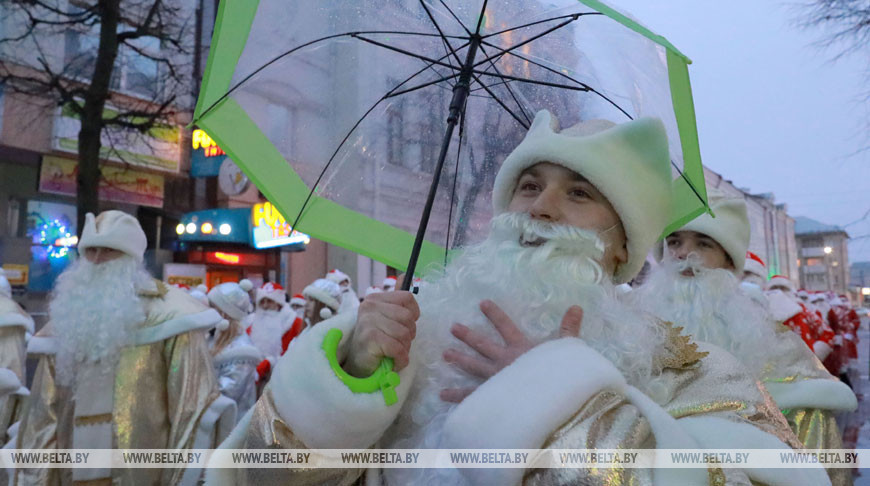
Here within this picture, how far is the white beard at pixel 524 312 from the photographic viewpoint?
1.52 meters

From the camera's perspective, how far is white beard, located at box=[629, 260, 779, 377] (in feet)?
10.5

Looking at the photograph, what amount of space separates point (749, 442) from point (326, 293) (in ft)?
28.1

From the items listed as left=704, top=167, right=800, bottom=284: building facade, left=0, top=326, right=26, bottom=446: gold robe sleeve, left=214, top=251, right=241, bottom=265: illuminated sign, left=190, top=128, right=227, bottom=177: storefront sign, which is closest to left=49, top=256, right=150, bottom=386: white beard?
left=0, top=326, right=26, bottom=446: gold robe sleeve

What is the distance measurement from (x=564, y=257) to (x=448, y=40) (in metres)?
1.21

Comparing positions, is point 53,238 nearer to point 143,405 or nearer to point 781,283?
point 143,405

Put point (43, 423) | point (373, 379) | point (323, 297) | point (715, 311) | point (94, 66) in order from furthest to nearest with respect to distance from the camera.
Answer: point (94, 66) < point (323, 297) < point (43, 423) < point (715, 311) < point (373, 379)

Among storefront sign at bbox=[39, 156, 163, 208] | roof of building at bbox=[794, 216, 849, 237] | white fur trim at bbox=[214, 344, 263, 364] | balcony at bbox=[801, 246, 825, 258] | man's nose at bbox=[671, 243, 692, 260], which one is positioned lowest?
white fur trim at bbox=[214, 344, 263, 364]

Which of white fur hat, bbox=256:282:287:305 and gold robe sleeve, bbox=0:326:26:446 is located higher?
white fur hat, bbox=256:282:287:305

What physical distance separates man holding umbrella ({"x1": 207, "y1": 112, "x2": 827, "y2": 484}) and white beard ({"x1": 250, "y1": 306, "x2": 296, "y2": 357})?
8552mm

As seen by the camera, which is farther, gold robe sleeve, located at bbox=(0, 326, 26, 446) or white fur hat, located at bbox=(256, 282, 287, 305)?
white fur hat, located at bbox=(256, 282, 287, 305)

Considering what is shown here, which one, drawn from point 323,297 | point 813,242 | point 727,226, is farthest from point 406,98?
point 813,242

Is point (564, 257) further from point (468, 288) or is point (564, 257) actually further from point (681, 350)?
point (681, 350)

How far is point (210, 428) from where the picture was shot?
4164 millimetres

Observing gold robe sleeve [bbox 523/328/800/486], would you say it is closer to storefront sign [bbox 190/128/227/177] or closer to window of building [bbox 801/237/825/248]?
storefront sign [bbox 190/128/227/177]
